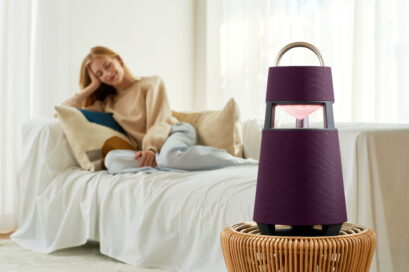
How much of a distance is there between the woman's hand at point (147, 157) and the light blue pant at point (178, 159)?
0.09ft

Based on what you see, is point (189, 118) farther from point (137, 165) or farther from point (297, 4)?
point (297, 4)

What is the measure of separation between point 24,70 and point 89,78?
0.56m

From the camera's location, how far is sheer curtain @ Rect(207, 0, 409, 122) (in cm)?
405

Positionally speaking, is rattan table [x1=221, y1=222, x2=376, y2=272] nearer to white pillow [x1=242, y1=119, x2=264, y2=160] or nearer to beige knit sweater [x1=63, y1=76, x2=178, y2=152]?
beige knit sweater [x1=63, y1=76, x2=178, y2=152]

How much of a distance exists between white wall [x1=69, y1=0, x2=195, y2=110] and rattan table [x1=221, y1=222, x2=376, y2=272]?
2.99 meters

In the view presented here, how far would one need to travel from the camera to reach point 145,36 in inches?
189

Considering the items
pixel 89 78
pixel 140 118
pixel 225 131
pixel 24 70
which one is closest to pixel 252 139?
pixel 225 131

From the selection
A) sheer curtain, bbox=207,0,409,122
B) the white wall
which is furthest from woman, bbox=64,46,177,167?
sheer curtain, bbox=207,0,409,122

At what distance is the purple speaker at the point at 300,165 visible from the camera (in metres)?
1.51

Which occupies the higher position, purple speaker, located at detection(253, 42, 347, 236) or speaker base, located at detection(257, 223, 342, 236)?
purple speaker, located at detection(253, 42, 347, 236)

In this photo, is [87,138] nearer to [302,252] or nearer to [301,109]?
[301,109]

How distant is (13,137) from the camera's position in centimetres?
401

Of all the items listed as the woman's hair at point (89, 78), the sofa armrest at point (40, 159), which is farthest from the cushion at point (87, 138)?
the woman's hair at point (89, 78)

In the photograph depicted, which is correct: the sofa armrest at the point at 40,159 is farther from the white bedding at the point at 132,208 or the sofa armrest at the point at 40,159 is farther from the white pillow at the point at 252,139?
the white pillow at the point at 252,139
